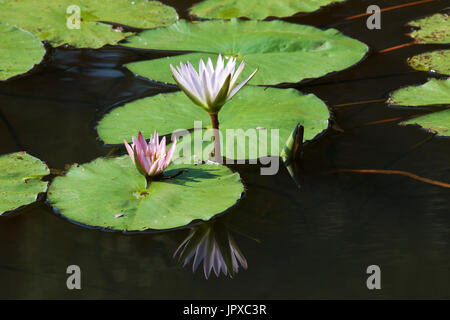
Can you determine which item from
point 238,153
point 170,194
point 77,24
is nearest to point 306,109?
point 238,153

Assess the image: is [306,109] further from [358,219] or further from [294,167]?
[358,219]

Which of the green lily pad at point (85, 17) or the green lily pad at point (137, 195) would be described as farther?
the green lily pad at point (85, 17)

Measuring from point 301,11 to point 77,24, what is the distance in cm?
152

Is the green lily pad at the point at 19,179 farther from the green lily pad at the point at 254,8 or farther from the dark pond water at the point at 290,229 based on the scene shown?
the green lily pad at the point at 254,8

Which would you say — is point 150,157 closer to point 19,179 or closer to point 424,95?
point 19,179

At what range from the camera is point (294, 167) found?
2.36 m

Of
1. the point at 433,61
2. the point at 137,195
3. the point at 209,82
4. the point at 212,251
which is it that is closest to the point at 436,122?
the point at 433,61

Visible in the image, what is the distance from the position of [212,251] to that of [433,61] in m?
1.91

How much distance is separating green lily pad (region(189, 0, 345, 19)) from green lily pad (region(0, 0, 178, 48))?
249mm

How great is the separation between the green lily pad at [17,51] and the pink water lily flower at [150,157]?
1.36m

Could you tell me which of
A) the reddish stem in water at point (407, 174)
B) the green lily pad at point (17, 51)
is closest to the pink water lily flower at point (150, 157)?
the reddish stem in water at point (407, 174)

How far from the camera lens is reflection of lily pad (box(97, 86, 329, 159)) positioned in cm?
253

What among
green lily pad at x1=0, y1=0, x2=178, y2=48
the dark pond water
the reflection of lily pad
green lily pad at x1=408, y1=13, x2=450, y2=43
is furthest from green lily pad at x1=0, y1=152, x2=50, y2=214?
green lily pad at x1=408, y1=13, x2=450, y2=43

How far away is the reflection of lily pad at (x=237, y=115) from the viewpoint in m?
2.53
